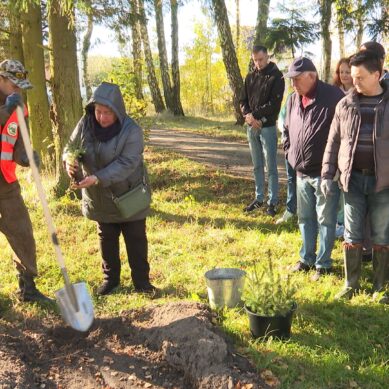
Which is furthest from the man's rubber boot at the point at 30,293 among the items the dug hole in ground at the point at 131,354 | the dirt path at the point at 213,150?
the dirt path at the point at 213,150

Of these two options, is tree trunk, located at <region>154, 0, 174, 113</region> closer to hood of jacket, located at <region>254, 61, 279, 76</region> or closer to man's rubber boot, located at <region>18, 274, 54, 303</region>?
hood of jacket, located at <region>254, 61, 279, 76</region>

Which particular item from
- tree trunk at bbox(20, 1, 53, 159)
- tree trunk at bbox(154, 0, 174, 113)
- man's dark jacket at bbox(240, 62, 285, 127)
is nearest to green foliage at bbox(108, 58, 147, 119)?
tree trunk at bbox(20, 1, 53, 159)

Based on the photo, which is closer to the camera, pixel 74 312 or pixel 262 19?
pixel 74 312

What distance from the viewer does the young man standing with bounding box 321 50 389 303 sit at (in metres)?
3.57

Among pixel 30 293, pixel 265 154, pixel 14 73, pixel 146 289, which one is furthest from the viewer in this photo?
pixel 265 154

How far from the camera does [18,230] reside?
395 cm

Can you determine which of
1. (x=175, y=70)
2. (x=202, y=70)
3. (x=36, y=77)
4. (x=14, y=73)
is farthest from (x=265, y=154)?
(x=202, y=70)

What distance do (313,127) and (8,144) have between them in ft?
8.84

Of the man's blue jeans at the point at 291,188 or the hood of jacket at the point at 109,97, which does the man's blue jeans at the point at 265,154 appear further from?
the hood of jacket at the point at 109,97

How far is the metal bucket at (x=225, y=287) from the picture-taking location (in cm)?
380

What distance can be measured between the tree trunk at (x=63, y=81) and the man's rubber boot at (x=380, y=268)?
16.4 ft

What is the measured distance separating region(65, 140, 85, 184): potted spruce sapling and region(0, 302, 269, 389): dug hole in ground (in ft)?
3.90

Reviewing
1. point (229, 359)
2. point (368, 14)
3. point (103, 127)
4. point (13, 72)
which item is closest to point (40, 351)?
point (229, 359)

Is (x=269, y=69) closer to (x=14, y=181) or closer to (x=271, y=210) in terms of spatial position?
(x=271, y=210)
